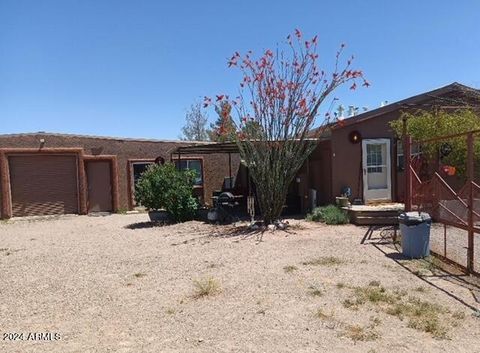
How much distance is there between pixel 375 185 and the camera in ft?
44.7

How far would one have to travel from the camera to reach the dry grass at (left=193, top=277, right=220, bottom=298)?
565 centimetres

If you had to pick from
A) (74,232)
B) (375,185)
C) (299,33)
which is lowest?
(74,232)

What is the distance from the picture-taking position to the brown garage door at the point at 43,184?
16.9 meters

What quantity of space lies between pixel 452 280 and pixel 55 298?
530 cm

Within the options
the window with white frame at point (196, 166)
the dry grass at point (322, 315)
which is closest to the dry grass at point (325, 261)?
the dry grass at point (322, 315)

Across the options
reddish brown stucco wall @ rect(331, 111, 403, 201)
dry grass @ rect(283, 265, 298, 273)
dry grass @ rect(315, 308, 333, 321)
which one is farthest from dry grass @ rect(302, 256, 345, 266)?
reddish brown stucco wall @ rect(331, 111, 403, 201)

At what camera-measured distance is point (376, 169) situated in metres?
13.7

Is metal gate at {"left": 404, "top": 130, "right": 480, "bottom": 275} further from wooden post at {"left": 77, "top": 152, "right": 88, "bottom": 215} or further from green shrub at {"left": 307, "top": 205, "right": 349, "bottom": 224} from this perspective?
wooden post at {"left": 77, "top": 152, "right": 88, "bottom": 215}

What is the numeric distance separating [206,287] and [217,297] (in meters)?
0.34

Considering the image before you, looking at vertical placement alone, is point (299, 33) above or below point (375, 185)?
above

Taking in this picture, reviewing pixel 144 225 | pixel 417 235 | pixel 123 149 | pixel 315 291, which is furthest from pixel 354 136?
pixel 123 149

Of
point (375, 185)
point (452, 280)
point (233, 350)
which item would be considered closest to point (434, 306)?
point (452, 280)

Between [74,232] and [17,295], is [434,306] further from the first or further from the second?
[74,232]

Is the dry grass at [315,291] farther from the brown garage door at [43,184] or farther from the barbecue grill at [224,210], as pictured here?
the brown garage door at [43,184]
